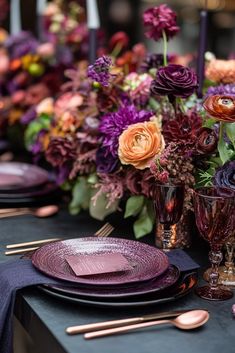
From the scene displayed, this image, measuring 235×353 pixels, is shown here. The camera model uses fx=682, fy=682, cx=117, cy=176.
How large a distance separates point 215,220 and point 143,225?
1.20 ft

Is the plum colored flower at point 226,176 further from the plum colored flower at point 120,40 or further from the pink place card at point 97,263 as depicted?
the plum colored flower at point 120,40

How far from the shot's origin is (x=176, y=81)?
1351 mm

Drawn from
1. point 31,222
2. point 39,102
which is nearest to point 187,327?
point 31,222

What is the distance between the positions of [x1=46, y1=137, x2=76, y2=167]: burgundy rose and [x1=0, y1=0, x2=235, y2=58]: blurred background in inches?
136

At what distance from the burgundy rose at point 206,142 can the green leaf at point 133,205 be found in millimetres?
199

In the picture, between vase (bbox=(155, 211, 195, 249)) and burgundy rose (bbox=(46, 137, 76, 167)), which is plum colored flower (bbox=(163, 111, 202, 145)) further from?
burgundy rose (bbox=(46, 137, 76, 167))

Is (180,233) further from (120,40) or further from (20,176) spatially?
(120,40)

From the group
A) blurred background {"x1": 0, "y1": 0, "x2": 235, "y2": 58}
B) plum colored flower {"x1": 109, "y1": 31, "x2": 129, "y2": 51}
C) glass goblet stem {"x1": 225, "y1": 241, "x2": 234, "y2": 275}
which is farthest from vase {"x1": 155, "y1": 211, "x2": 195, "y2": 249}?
blurred background {"x1": 0, "y1": 0, "x2": 235, "y2": 58}

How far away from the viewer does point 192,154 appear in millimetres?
1341

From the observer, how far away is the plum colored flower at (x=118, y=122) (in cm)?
143

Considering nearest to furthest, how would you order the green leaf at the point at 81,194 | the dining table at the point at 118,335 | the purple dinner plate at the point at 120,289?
the dining table at the point at 118,335
the purple dinner plate at the point at 120,289
the green leaf at the point at 81,194

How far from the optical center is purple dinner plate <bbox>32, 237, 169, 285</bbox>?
1.14 m

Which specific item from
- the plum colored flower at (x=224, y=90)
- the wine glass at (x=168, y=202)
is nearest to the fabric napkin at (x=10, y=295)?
the wine glass at (x=168, y=202)

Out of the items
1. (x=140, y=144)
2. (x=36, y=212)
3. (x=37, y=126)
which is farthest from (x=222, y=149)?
(x=37, y=126)
